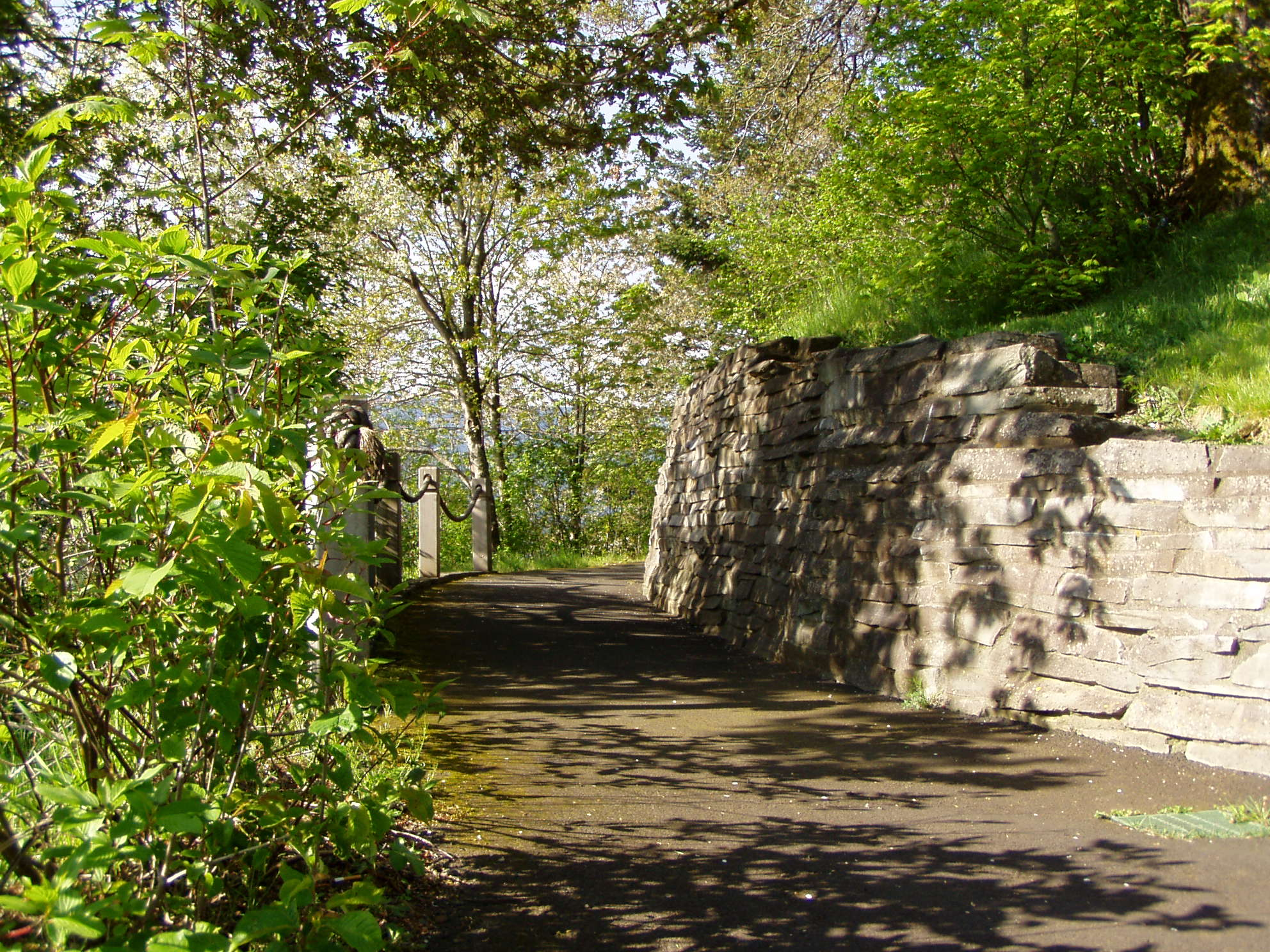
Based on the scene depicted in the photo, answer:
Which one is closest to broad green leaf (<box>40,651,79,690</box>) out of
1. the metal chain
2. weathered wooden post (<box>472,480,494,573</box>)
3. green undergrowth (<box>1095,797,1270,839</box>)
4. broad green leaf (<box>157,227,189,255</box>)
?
broad green leaf (<box>157,227,189,255</box>)

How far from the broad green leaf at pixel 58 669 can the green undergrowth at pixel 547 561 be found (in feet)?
48.1

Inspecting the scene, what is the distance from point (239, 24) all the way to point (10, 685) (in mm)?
6258

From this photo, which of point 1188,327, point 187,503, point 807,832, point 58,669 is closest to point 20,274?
point 187,503

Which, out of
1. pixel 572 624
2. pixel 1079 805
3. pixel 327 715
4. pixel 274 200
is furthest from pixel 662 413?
pixel 327 715

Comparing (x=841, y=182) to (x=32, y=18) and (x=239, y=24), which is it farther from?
(x=32, y=18)

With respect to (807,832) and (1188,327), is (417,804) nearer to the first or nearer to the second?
(807,832)

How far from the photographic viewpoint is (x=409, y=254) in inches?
800

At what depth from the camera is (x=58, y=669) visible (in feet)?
6.15

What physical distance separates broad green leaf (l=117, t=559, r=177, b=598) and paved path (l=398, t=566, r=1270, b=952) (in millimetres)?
1594

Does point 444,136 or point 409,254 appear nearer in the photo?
point 444,136

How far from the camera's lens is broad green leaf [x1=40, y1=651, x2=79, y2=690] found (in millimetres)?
1858

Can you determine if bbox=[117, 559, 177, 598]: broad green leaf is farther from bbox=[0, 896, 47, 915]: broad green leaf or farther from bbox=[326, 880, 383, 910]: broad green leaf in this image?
bbox=[326, 880, 383, 910]: broad green leaf

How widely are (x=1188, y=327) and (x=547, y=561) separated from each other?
531 inches

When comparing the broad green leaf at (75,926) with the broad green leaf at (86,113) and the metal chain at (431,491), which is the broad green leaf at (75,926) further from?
the metal chain at (431,491)
